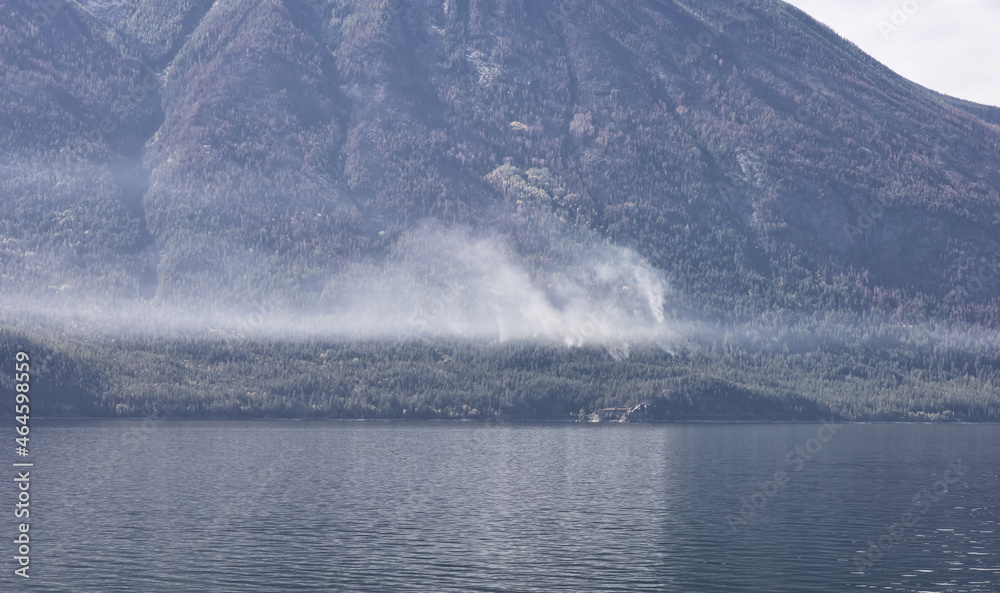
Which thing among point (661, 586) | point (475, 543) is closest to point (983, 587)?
point (661, 586)

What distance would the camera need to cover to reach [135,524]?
121188 mm

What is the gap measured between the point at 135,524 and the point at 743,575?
6961cm
